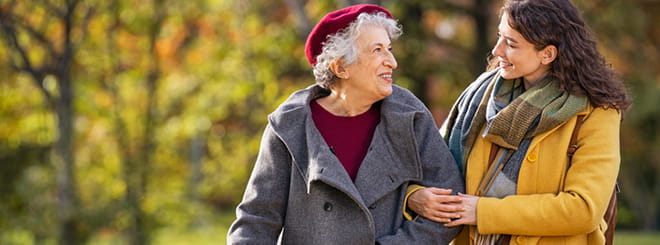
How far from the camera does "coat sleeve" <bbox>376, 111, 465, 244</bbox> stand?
2668mm

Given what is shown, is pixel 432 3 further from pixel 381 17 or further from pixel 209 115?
pixel 381 17

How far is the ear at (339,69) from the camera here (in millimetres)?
2758

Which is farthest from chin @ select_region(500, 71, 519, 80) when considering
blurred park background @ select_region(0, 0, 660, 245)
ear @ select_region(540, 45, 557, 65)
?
blurred park background @ select_region(0, 0, 660, 245)

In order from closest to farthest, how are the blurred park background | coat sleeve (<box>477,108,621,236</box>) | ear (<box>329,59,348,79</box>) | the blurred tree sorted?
coat sleeve (<box>477,108,621,236</box>), ear (<box>329,59,348,79</box>), the blurred tree, the blurred park background

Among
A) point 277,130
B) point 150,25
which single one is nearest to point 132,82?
point 150,25

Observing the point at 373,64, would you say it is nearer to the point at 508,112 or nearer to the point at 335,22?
the point at 335,22

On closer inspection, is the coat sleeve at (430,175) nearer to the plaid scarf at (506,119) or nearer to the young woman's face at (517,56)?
the plaid scarf at (506,119)

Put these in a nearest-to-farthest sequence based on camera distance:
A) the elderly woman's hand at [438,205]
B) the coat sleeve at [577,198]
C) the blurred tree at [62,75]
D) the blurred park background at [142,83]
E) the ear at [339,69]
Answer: the coat sleeve at [577,198], the elderly woman's hand at [438,205], the ear at [339,69], the blurred tree at [62,75], the blurred park background at [142,83]

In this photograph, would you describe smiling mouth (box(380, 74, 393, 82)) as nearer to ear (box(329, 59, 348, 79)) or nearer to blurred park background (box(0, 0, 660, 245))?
ear (box(329, 59, 348, 79))

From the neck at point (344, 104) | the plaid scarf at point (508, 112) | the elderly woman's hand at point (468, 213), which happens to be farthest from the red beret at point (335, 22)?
the elderly woman's hand at point (468, 213)

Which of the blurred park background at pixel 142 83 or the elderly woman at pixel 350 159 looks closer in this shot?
the elderly woman at pixel 350 159

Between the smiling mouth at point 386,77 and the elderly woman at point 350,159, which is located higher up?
the smiling mouth at point 386,77

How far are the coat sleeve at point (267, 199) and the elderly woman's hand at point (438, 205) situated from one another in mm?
503

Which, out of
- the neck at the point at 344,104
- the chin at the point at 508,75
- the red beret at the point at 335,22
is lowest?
the neck at the point at 344,104
